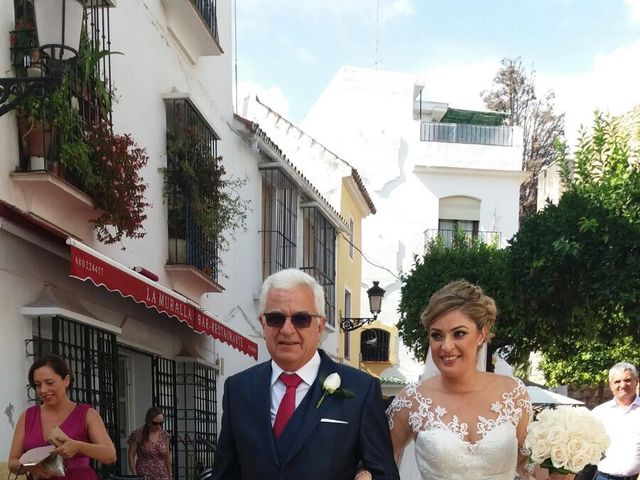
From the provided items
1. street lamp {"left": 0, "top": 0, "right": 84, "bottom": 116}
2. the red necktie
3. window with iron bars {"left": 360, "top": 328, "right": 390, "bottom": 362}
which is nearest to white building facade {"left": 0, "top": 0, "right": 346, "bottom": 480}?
street lamp {"left": 0, "top": 0, "right": 84, "bottom": 116}

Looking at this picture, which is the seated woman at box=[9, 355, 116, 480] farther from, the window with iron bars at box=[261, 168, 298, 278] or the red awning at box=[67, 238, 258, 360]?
the window with iron bars at box=[261, 168, 298, 278]

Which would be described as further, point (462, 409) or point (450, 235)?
point (450, 235)

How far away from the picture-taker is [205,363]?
1279 centimetres

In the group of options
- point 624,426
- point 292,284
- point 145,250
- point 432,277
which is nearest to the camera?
point 292,284

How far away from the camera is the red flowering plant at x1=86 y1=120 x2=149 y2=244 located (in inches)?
312

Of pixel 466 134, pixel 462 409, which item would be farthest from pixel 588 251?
pixel 466 134

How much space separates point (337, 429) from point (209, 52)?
33.8ft

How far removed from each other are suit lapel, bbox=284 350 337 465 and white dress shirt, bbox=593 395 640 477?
521cm

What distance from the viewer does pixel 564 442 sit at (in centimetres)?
431

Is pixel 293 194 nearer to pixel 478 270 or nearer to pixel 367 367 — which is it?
pixel 478 270

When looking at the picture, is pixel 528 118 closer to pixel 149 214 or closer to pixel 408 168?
pixel 408 168

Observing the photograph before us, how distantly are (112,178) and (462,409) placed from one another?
462 cm

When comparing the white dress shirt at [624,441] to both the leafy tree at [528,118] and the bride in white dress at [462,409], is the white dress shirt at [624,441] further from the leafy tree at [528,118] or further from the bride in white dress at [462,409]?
the leafy tree at [528,118]

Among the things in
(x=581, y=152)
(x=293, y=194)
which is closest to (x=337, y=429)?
(x=581, y=152)
